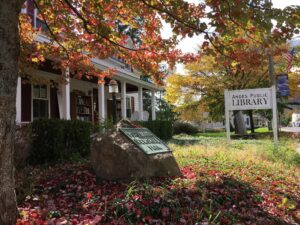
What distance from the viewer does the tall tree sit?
3393mm

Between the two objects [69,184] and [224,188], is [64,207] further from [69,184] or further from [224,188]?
[224,188]

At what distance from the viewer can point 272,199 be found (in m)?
4.79

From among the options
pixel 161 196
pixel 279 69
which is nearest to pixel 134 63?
pixel 161 196

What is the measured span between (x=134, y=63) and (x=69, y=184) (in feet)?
12.4

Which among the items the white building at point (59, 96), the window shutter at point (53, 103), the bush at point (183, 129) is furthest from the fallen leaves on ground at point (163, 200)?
the bush at point (183, 129)

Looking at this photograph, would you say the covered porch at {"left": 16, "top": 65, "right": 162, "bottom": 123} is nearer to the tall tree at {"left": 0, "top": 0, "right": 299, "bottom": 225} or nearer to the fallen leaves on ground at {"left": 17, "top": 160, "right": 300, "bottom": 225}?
the tall tree at {"left": 0, "top": 0, "right": 299, "bottom": 225}

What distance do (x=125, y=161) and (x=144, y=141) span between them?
0.70m

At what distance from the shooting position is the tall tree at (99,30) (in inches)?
134

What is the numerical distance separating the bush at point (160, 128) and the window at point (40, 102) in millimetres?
4486

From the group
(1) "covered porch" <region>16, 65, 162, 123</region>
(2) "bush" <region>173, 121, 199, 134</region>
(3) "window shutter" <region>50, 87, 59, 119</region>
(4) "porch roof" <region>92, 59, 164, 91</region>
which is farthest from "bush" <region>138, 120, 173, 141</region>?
(2) "bush" <region>173, 121, 199, 134</region>

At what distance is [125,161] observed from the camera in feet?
16.5

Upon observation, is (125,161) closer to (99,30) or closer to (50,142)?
(99,30)

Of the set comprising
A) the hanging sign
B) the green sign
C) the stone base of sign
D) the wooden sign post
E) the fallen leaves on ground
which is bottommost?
the fallen leaves on ground

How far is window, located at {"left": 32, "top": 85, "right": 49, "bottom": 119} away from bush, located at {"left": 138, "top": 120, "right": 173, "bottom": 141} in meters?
4.49
